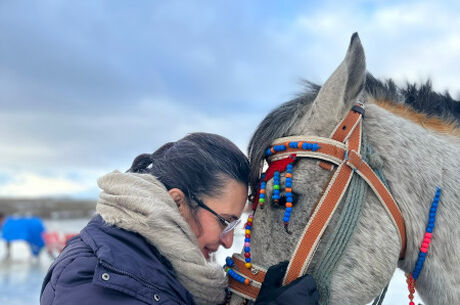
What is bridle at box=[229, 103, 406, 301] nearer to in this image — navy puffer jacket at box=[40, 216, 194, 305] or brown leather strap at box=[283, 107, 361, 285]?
brown leather strap at box=[283, 107, 361, 285]

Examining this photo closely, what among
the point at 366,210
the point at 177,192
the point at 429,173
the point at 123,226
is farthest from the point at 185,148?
the point at 429,173

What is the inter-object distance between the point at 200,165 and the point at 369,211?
748mm

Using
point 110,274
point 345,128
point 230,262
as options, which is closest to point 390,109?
point 345,128

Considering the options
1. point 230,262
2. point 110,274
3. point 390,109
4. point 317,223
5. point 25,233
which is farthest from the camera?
point 25,233

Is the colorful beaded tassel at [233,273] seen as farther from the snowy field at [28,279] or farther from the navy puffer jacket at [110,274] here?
the snowy field at [28,279]

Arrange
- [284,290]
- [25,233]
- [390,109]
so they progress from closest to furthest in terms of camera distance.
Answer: [284,290], [390,109], [25,233]

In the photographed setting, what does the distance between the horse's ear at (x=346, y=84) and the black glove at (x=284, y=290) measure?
27.3 inches

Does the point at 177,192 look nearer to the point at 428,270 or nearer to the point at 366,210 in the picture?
the point at 366,210

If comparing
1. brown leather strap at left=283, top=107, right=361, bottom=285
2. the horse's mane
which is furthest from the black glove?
the horse's mane

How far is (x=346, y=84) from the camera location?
1790 millimetres

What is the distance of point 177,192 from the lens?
1.89 m

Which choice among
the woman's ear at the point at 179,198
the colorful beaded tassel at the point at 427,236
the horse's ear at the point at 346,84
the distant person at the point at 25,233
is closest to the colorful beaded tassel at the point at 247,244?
the woman's ear at the point at 179,198

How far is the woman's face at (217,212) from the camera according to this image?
1.94 metres

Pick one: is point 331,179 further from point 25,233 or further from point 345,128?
point 25,233
